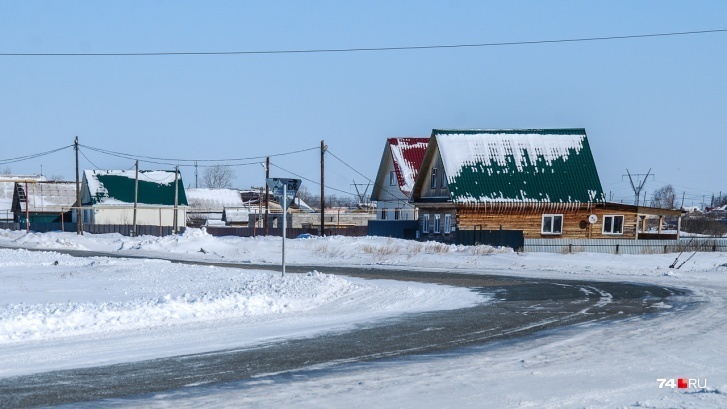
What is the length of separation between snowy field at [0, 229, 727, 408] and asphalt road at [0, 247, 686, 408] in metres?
0.49

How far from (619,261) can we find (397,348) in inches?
1113

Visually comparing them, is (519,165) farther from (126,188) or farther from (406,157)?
(126,188)

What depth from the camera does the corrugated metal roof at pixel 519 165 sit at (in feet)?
161

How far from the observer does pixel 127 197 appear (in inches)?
3263

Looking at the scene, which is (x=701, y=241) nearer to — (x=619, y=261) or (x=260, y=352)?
(x=619, y=261)

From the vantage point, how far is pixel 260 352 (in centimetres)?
1127

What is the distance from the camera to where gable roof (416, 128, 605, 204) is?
161 feet

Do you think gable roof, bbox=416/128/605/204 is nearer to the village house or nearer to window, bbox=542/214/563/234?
window, bbox=542/214/563/234

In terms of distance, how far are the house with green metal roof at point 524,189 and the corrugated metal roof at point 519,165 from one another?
0.19ft

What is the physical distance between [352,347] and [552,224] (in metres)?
40.0

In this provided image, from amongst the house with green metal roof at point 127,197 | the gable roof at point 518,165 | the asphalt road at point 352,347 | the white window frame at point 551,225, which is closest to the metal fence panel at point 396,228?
the gable roof at point 518,165

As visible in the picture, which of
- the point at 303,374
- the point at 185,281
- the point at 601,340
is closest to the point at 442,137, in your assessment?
the point at 185,281

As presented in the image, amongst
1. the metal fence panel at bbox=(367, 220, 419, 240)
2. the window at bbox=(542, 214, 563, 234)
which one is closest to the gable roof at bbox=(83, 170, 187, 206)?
the metal fence panel at bbox=(367, 220, 419, 240)

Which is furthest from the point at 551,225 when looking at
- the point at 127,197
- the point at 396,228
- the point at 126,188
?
the point at 126,188
